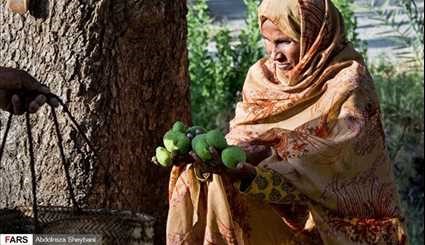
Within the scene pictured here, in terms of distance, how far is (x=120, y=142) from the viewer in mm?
4531

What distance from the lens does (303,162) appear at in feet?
13.5

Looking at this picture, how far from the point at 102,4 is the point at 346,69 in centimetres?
83

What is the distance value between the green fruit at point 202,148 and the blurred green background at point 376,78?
334 cm

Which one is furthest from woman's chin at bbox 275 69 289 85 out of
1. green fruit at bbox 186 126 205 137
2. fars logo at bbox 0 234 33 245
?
fars logo at bbox 0 234 33 245

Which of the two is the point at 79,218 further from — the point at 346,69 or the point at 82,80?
the point at 346,69

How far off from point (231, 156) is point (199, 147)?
0.09 metres

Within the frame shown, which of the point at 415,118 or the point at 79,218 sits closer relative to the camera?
the point at 79,218

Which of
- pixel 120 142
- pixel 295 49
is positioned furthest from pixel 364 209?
pixel 120 142

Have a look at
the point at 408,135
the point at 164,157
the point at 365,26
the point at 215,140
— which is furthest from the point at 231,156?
the point at 365,26

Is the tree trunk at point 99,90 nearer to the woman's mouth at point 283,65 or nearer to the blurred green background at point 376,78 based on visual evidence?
the woman's mouth at point 283,65

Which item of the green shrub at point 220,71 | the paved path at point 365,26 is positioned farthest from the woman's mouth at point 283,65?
Answer: the paved path at point 365,26

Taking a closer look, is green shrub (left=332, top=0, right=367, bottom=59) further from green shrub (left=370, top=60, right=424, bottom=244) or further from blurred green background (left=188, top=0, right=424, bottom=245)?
green shrub (left=370, top=60, right=424, bottom=244)

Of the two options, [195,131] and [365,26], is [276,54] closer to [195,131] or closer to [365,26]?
[195,131]

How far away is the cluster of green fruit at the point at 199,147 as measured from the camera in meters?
3.80
